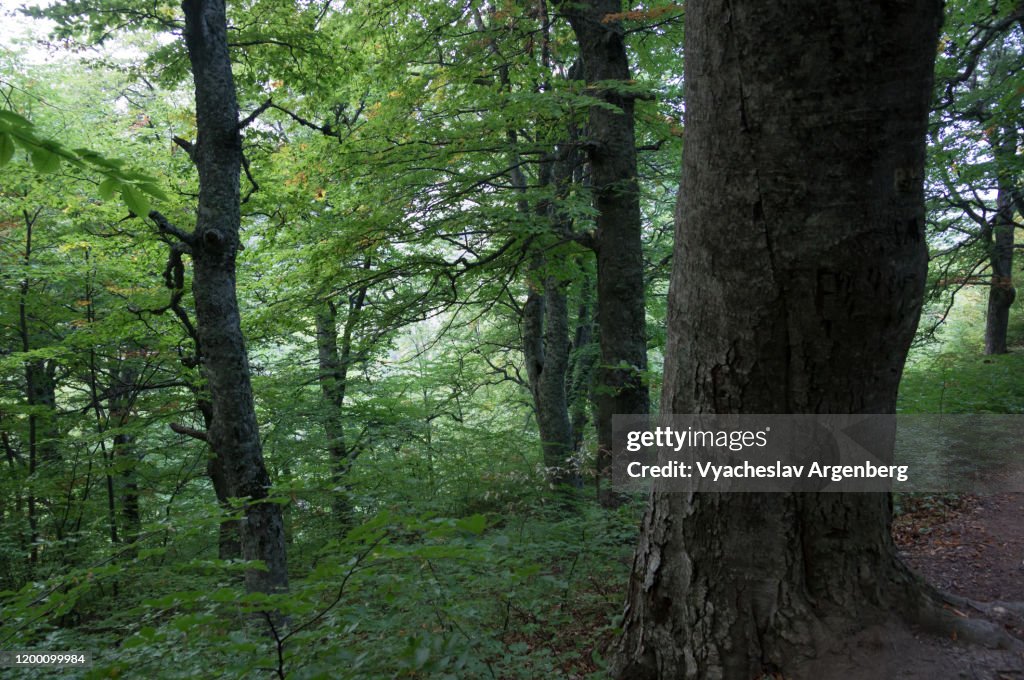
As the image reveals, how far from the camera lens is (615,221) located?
618 centimetres

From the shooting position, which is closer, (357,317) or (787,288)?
(787,288)

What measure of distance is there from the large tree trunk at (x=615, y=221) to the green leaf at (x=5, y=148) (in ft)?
16.6

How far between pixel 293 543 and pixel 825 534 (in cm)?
899

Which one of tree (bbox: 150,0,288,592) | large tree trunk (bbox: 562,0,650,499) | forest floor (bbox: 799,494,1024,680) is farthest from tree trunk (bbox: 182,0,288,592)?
forest floor (bbox: 799,494,1024,680)

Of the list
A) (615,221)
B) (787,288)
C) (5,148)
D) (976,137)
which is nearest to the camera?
(5,148)

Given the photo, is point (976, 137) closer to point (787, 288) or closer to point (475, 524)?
point (787, 288)

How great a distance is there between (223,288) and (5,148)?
12.9ft

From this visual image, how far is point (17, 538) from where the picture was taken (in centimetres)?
837

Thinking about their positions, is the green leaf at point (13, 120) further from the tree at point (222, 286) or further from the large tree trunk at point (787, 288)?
the tree at point (222, 286)

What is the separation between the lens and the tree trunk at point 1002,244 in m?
8.23

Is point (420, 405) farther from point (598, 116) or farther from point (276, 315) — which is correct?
point (598, 116)

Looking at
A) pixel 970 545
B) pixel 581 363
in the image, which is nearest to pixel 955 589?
pixel 970 545

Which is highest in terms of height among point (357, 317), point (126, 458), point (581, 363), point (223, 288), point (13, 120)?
point (13, 120)

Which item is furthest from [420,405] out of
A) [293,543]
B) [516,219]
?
[516,219]
